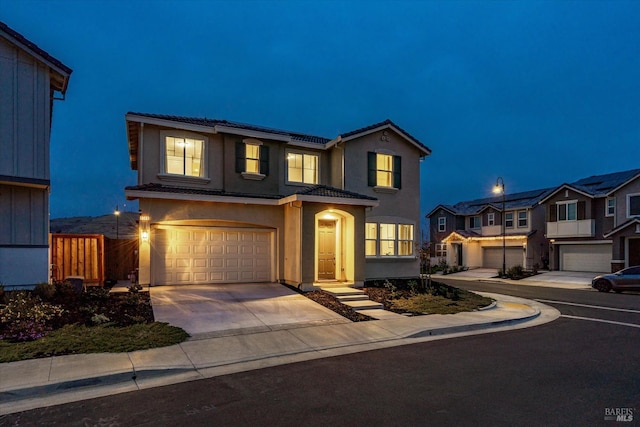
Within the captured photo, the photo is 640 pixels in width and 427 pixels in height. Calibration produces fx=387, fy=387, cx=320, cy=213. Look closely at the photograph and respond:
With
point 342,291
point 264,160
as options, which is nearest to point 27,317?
point 342,291

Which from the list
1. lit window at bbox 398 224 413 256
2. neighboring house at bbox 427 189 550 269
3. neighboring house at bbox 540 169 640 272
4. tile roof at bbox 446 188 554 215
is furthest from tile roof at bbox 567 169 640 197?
lit window at bbox 398 224 413 256

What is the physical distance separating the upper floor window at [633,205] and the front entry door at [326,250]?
902 inches

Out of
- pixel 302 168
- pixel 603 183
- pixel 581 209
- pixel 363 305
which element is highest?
pixel 603 183

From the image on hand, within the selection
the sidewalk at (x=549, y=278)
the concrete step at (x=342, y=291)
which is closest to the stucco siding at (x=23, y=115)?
the concrete step at (x=342, y=291)

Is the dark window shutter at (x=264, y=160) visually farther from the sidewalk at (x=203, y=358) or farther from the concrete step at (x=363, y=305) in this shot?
the sidewalk at (x=203, y=358)

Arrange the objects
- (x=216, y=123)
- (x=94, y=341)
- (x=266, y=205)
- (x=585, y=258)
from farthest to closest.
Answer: (x=585, y=258) < (x=216, y=123) < (x=266, y=205) < (x=94, y=341)

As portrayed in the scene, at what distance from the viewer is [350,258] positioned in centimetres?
1502

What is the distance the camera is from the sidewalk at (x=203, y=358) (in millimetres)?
5602

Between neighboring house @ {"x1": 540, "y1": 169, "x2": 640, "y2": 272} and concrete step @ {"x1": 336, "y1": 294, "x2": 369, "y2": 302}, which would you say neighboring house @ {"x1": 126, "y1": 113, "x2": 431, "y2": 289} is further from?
neighboring house @ {"x1": 540, "y1": 169, "x2": 640, "y2": 272}

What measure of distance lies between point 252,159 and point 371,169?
5307 mm

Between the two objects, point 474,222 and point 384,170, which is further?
point 474,222

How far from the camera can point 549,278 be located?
2650 centimetres

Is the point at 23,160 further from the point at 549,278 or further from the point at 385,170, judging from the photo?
the point at 549,278

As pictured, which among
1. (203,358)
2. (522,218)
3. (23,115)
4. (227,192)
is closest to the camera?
(203,358)
